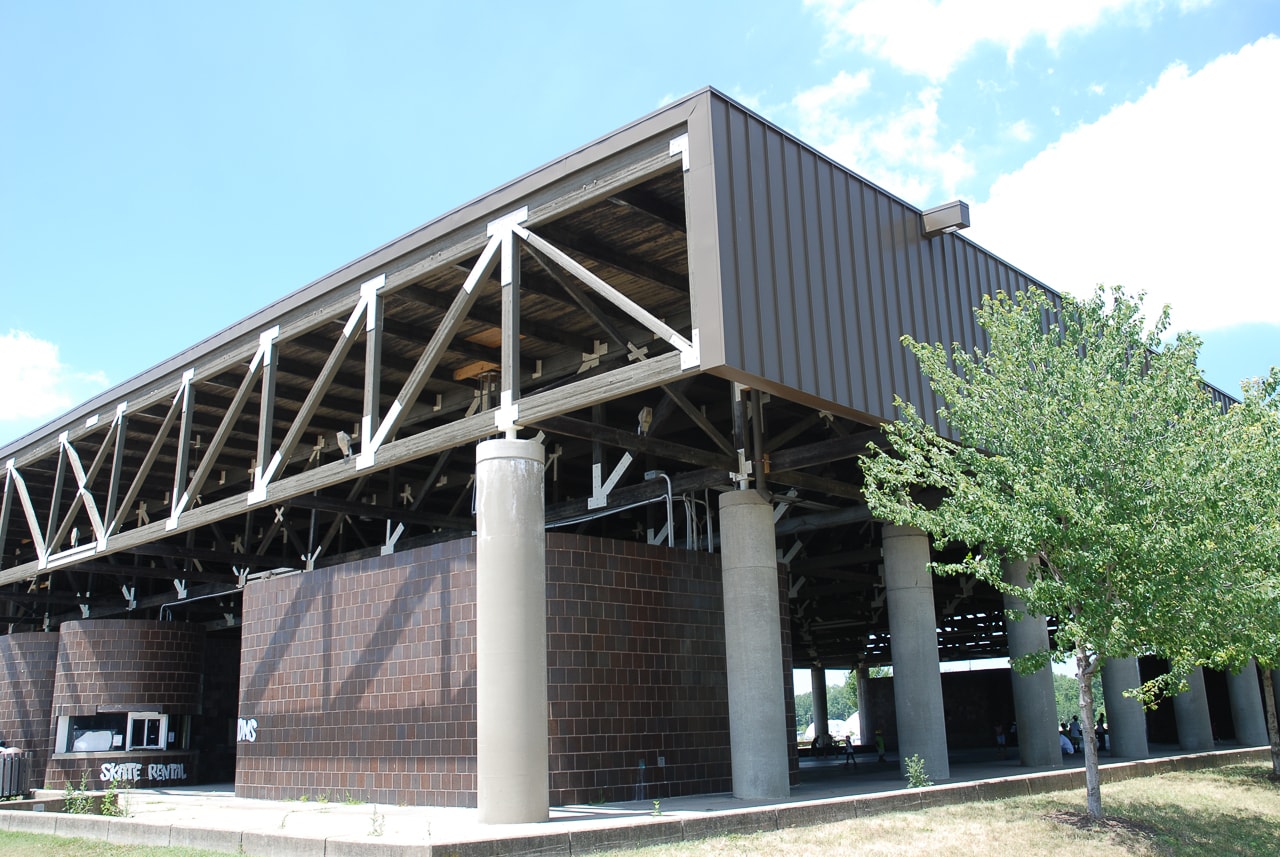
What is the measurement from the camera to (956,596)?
124 feet

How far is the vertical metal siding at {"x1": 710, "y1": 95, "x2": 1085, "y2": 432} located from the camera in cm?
1416

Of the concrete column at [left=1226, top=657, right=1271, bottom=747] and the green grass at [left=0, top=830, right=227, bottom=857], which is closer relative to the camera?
the green grass at [left=0, top=830, right=227, bottom=857]

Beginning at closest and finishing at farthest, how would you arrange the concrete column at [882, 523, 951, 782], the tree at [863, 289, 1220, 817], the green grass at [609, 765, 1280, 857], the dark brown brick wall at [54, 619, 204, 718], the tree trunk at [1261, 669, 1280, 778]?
the green grass at [609, 765, 1280, 857] → the tree at [863, 289, 1220, 817] → the concrete column at [882, 523, 951, 782] → the tree trunk at [1261, 669, 1280, 778] → the dark brown brick wall at [54, 619, 204, 718]

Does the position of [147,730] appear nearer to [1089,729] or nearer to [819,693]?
[1089,729]

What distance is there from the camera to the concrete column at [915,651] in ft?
66.3

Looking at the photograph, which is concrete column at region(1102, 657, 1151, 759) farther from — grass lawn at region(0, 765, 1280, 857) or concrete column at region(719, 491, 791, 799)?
concrete column at region(719, 491, 791, 799)

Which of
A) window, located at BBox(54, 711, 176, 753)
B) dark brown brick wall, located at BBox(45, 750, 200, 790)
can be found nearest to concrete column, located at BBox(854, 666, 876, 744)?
dark brown brick wall, located at BBox(45, 750, 200, 790)

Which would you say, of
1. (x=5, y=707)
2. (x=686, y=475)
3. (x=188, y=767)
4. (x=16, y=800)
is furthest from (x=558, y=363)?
(x=5, y=707)

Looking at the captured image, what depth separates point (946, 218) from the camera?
733 inches

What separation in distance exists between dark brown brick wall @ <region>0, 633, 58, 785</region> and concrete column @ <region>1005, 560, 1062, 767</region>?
2436 centimetres

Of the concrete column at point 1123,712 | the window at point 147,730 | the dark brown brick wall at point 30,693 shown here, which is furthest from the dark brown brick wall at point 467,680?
the dark brown brick wall at point 30,693

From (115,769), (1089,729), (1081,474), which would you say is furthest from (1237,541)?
(115,769)

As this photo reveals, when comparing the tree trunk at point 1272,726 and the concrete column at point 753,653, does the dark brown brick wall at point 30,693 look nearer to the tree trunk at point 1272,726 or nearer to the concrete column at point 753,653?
the concrete column at point 753,653

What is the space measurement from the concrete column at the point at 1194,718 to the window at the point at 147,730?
27131mm
